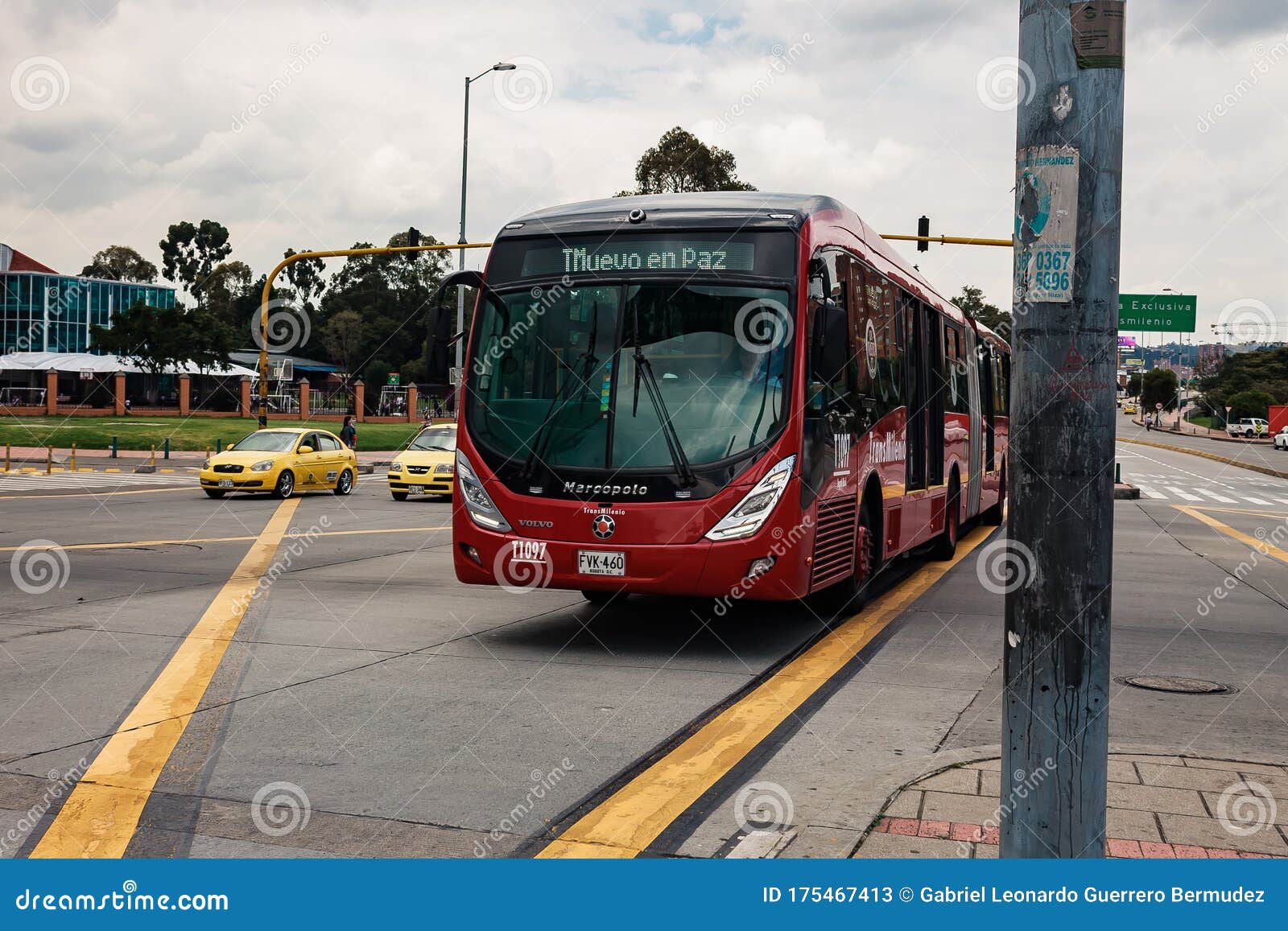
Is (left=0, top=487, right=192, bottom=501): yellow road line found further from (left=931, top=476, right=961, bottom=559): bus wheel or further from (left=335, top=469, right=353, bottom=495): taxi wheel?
(left=931, top=476, right=961, bottom=559): bus wheel

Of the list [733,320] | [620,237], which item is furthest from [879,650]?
[620,237]

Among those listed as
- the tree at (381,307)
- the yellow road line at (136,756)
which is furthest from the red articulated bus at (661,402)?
the tree at (381,307)

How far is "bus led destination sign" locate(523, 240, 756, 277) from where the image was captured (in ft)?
29.8

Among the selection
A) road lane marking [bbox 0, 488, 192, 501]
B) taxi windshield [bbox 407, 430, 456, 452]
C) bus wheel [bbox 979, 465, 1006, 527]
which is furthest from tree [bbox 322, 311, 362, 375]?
bus wheel [bbox 979, 465, 1006, 527]

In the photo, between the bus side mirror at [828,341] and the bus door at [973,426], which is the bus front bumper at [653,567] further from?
the bus door at [973,426]

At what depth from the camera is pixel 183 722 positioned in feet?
21.7

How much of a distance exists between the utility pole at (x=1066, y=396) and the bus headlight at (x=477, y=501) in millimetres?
5827

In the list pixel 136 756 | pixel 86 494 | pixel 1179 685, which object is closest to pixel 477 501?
pixel 136 756

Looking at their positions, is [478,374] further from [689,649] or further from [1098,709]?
[1098,709]

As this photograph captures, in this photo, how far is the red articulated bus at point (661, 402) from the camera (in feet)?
28.1

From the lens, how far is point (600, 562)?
28.4 ft

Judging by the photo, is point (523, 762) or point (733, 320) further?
point (733, 320)

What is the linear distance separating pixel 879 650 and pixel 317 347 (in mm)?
104340

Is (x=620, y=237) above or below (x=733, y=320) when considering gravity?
above
